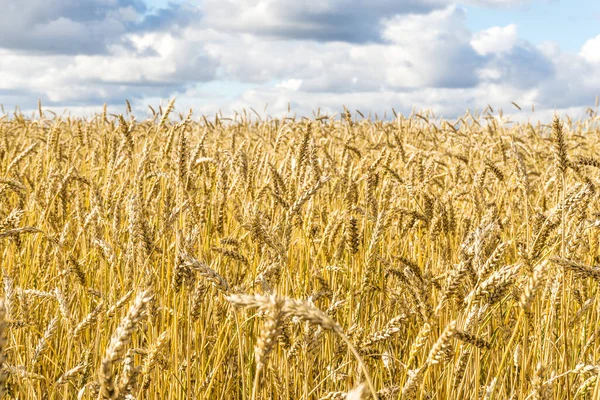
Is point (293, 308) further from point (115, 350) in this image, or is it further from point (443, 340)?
point (443, 340)

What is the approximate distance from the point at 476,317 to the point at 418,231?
1646 mm

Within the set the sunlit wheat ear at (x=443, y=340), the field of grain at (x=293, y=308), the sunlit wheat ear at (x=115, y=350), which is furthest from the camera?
the field of grain at (x=293, y=308)

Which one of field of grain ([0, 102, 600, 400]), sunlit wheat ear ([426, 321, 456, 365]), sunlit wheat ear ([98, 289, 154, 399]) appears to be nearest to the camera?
sunlit wheat ear ([98, 289, 154, 399])

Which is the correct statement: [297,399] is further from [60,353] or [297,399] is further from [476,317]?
[60,353]

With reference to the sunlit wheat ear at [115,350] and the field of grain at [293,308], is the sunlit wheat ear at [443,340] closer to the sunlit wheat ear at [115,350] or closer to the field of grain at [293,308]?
the field of grain at [293,308]

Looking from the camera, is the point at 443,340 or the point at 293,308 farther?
the point at 443,340

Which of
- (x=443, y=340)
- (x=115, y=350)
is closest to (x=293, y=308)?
(x=115, y=350)

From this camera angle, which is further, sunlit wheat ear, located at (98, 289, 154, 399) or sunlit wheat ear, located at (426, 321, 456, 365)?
sunlit wheat ear, located at (426, 321, 456, 365)

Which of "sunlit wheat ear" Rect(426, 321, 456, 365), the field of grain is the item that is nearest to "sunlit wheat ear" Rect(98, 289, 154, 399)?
the field of grain

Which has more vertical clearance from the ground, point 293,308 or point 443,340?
point 293,308

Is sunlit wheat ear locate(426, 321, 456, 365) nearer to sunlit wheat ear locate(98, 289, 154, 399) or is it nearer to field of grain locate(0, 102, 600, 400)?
field of grain locate(0, 102, 600, 400)

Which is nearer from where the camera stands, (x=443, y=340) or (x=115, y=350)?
(x=115, y=350)

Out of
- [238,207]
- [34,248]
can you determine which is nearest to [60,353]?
[34,248]

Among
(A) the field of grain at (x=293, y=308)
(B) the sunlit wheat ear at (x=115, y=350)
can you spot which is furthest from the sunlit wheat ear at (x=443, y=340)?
(B) the sunlit wheat ear at (x=115, y=350)
